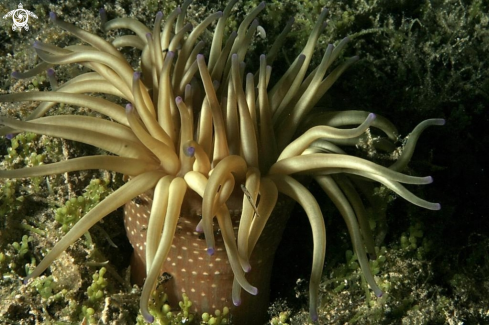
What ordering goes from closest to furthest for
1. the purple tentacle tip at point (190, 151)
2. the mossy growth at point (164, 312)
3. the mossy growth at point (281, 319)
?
the purple tentacle tip at point (190, 151) < the mossy growth at point (164, 312) < the mossy growth at point (281, 319)

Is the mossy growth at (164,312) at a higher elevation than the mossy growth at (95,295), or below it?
below

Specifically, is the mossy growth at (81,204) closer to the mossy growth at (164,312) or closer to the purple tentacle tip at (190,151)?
the mossy growth at (164,312)

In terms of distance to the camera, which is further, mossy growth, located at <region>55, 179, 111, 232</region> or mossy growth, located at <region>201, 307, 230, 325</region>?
mossy growth, located at <region>55, 179, 111, 232</region>

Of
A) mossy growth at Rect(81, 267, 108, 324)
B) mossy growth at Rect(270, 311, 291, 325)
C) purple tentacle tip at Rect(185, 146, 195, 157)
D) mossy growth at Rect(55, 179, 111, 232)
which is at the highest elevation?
mossy growth at Rect(55, 179, 111, 232)

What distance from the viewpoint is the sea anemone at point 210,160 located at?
84.0 inches

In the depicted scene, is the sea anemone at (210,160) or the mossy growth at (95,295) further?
the mossy growth at (95,295)

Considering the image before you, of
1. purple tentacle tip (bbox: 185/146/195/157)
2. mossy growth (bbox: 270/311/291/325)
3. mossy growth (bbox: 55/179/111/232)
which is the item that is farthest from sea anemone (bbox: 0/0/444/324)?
mossy growth (bbox: 55/179/111/232)

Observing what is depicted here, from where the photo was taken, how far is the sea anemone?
213cm

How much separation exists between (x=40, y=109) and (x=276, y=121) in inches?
55.0

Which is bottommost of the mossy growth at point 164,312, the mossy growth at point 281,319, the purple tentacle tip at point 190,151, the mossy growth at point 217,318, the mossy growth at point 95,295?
the mossy growth at point 281,319

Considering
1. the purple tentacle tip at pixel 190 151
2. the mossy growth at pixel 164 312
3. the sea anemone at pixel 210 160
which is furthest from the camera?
the mossy growth at pixel 164 312

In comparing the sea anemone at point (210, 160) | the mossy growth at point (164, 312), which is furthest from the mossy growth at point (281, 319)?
the mossy growth at point (164, 312)

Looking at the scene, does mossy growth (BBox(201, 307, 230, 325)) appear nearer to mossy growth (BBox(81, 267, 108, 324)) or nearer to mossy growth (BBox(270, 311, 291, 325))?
mossy growth (BBox(270, 311, 291, 325))

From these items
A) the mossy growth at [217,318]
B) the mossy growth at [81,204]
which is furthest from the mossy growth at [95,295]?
the mossy growth at [217,318]
